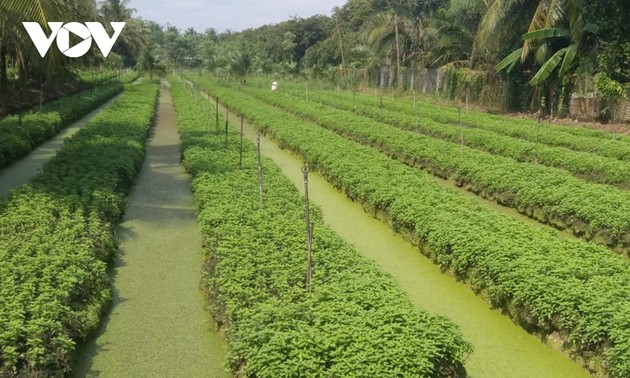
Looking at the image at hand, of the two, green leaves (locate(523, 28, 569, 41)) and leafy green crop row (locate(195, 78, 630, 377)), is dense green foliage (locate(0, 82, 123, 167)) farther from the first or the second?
green leaves (locate(523, 28, 569, 41))

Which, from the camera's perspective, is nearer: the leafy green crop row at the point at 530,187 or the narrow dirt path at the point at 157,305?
the narrow dirt path at the point at 157,305

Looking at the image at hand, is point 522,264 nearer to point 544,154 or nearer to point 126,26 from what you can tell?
point 544,154

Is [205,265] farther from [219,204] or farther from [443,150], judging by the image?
[443,150]

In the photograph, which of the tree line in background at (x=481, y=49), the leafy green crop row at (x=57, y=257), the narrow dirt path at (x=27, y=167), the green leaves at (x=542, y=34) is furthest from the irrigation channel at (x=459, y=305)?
the green leaves at (x=542, y=34)

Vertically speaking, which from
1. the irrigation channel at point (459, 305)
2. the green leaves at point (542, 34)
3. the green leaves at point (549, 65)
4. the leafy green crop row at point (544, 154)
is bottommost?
the irrigation channel at point (459, 305)

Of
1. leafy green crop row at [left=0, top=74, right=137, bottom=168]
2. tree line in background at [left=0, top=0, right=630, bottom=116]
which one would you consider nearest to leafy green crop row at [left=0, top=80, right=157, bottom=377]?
tree line in background at [left=0, top=0, right=630, bottom=116]

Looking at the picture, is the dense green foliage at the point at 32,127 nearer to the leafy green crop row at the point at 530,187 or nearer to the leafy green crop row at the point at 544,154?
the leafy green crop row at the point at 530,187
